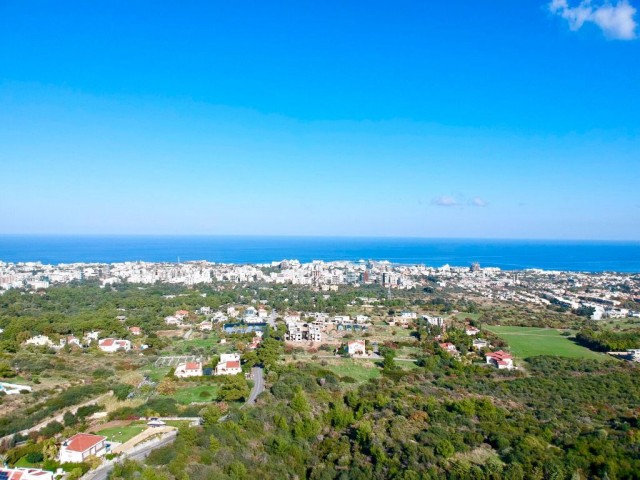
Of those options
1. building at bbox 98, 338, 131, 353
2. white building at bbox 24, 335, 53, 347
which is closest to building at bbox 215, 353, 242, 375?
building at bbox 98, 338, 131, 353

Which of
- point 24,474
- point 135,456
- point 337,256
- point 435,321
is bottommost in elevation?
point 435,321

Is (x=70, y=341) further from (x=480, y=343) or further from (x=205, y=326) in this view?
(x=480, y=343)

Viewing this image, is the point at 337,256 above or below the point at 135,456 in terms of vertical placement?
above

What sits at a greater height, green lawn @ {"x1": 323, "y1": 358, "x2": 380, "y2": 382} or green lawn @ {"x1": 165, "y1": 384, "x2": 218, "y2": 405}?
green lawn @ {"x1": 165, "y1": 384, "x2": 218, "y2": 405}

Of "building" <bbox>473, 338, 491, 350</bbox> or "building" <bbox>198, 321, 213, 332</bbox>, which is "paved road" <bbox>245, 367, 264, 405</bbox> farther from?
"building" <bbox>473, 338, 491, 350</bbox>

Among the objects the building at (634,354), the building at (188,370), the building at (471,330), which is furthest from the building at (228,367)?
the building at (634,354)

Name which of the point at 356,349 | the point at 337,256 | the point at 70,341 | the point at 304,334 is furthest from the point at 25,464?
the point at 337,256

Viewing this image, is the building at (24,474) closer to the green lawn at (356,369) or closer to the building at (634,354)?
the green lawn at (356,369)
